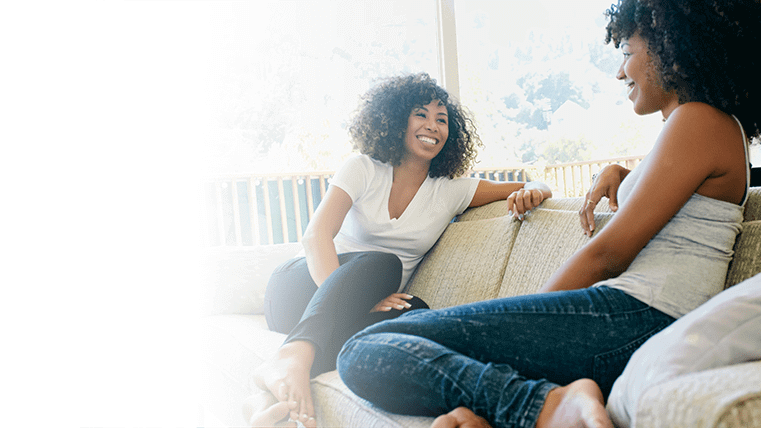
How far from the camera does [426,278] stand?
1746mm

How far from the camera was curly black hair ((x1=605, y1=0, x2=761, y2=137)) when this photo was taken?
1029mm

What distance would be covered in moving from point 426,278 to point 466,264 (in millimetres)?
149

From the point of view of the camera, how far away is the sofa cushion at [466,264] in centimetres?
161

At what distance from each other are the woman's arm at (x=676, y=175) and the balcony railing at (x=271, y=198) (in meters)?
2.37

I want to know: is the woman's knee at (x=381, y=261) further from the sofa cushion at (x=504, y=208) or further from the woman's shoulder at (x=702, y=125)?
the woman's shoulder at (x=702, y=125)

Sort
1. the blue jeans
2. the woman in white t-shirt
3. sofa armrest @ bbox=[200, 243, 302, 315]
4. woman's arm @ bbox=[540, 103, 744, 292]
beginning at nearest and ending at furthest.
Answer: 1. the blue jeans
2. woman's arm @ bbox=[540, 103, 744, 292]
3. the woman in white t-shirt
4. sofa armrest @ bbox=[200, 243, 302, 315]

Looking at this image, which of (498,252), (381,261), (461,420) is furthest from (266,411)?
(498,252)

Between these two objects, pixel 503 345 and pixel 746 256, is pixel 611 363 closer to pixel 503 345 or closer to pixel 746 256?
pixel 503 345

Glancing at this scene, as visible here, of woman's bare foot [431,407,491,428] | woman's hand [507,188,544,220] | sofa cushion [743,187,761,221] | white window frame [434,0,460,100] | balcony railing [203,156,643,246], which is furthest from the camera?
balcony railing [203,156,643,246]

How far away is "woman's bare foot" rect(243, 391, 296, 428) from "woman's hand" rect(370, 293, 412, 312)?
1.29 ft

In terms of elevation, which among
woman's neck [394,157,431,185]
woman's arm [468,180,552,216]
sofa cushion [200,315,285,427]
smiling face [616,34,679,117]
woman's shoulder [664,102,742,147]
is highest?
smiling face [616,34,679,117]

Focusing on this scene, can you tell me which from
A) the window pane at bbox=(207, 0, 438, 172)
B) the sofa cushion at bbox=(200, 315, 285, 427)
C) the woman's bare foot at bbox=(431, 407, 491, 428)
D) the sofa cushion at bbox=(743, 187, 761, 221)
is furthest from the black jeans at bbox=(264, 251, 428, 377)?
the window pane at bbox=(207, 0, 438, 172)

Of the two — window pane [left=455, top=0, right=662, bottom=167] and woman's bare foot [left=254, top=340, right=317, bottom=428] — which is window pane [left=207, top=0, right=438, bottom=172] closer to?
window pane [left=455, top=0, right=662, bottom=167]

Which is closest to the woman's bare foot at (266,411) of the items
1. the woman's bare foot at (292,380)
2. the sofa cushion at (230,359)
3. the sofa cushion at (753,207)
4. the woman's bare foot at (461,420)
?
the woman's bare foot at (292,380)
